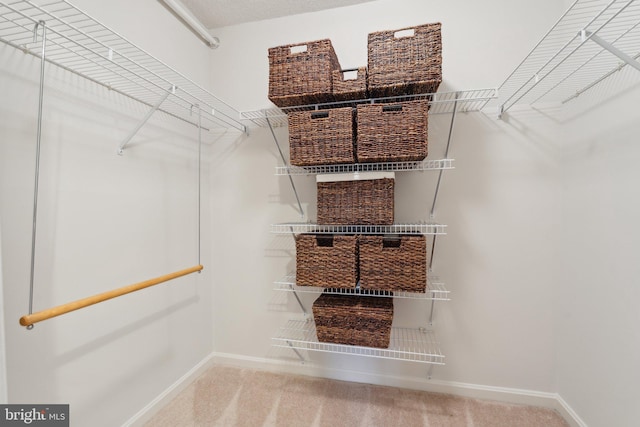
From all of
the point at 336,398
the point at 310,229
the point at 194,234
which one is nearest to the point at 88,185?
the point at 194,234

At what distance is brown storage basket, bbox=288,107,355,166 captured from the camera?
1.36 meters

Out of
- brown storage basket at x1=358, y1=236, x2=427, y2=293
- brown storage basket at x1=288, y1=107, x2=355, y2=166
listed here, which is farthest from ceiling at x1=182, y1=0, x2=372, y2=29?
brown storage basket at x1=358, y1=236, x2=427, y2=293

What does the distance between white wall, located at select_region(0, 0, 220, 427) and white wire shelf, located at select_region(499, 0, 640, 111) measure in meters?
1.81

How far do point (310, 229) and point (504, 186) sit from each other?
1159 millimetres

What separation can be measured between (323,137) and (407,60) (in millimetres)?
521

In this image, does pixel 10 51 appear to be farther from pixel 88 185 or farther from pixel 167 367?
pixel 167 367

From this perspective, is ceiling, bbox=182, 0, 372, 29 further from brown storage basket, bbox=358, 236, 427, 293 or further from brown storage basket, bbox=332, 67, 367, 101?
brown storage basket, bbox=358, 236, 427, 293

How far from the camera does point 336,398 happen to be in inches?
64.1

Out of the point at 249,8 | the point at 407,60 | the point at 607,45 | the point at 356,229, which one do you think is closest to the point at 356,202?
the point at 356,229

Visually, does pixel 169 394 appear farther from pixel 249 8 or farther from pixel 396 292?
pixel 249 8

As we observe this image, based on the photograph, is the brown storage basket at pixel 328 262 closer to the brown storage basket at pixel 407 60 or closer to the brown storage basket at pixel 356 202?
the brown storage basket at pixel 356 202

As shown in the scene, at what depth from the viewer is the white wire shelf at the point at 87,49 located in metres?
0.92

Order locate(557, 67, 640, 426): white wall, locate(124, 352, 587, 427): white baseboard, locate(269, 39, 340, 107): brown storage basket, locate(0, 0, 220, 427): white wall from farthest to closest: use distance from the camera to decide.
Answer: locate(124, 352, 587, 427): white baseboard, locate(269, 39, 340, 107): brown storage basket, locate(557, 67, 640, 426): white wall, locate(0, 0, 220, 427): white wall

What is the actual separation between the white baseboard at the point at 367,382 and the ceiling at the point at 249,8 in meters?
2.34
